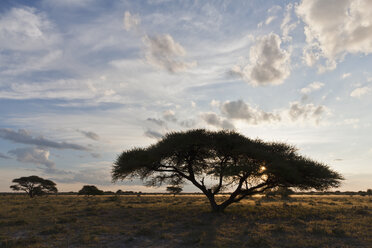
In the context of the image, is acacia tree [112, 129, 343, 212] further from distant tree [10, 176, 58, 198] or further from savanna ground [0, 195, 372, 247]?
distant tree [10, 176, 58, 198]

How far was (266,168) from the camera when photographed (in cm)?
2281

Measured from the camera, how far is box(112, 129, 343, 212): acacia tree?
23219 mm

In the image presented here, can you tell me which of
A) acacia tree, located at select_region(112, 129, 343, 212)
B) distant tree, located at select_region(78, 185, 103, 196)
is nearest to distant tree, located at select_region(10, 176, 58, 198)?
distant tree, located at select_region(78, 185, 103, 196)

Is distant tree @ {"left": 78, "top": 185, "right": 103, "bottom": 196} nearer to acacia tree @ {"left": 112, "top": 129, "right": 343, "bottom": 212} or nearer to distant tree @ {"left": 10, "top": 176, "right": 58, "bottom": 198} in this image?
distant tree @ {"left": 10, "top": 176, "right": 58, "bottom": 198}

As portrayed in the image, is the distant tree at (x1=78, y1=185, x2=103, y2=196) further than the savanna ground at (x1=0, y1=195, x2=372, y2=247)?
Yes

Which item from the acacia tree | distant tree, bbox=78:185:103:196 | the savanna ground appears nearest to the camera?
the savanna ground

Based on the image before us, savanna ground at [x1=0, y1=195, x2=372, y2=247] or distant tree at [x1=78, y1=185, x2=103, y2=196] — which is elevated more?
distant tree at [x1=78, y1=185, x2=103, y2=196]

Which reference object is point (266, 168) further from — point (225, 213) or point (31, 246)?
point (31, 246)

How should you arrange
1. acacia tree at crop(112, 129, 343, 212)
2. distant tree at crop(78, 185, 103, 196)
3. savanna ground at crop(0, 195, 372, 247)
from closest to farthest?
1. savanna ground at crop(0, 195, 372, 247)
2. acacia tree at crop(112, 129, 343, 212)
3. distant tree at crop(78, 185, 103, 196)

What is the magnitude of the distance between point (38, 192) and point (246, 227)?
223 feet

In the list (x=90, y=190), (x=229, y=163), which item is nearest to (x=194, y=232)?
(x=229, y=163)

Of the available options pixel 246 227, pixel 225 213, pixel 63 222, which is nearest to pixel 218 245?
pixel 246 227

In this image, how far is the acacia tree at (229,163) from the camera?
76.2ft

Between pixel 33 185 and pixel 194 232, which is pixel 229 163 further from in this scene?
pixel 33 185
